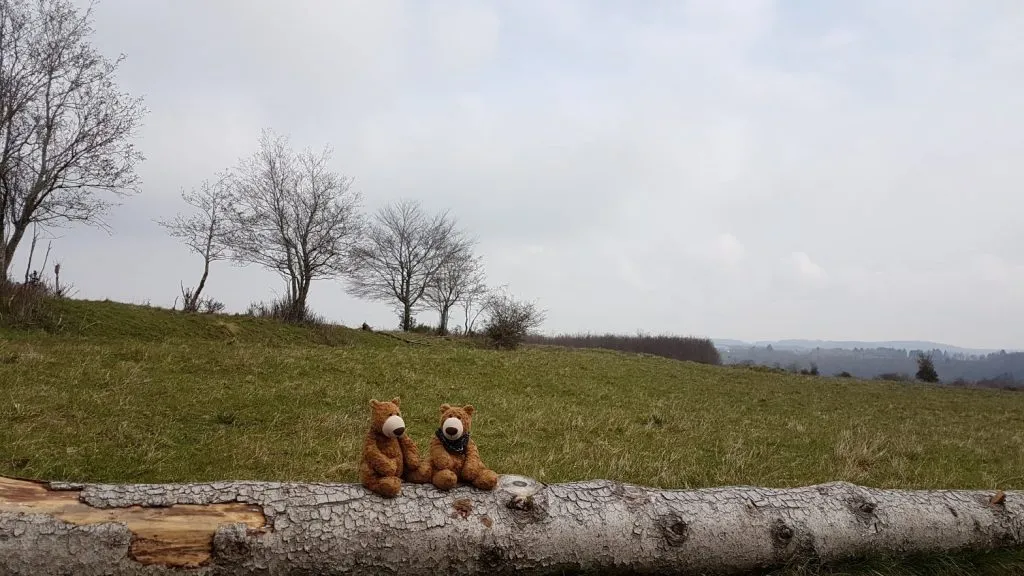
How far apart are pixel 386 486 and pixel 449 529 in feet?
1.37

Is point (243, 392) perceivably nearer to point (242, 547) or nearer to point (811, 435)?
point (242, 547)

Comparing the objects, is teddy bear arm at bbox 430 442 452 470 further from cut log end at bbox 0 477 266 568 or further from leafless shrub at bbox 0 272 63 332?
leafless shrub at bbox 0 272 63 332

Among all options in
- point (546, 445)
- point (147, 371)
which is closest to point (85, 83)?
point (147, 371)

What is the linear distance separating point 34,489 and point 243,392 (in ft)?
20.3

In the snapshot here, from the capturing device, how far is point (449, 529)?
303 cm

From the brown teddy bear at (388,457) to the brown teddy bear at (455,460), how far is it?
0.27ft

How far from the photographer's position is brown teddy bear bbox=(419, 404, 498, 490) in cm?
325

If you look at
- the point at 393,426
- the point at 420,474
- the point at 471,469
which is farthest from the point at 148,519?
the point at 471,469

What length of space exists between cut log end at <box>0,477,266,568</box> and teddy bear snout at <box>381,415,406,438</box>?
0.78m

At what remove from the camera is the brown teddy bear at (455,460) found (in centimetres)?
325

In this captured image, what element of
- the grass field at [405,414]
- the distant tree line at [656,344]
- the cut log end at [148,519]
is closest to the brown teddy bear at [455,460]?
the cut log end at [148,519]

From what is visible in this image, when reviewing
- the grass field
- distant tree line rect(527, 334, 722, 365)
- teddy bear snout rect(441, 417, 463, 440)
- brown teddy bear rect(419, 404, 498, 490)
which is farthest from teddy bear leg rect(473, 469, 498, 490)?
distant tree line rect(527, 334, 722, 365)

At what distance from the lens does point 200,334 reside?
1570 cm

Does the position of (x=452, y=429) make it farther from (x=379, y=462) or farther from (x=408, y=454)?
(x=379, y=462)
